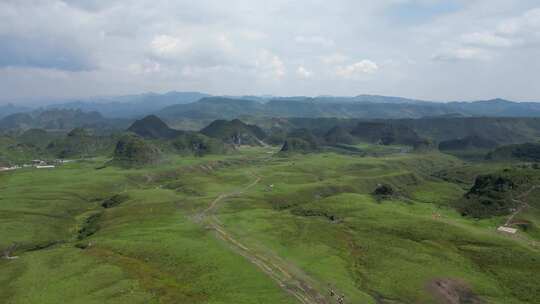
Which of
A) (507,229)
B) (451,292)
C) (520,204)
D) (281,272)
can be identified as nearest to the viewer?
(451,292)

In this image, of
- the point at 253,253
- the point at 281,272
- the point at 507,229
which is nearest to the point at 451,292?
the point at 281,272

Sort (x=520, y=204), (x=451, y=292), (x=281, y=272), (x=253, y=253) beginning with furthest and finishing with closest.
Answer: (x=520, y=204) < (x=253, y=253) < (x=281, y=272) < (x=451, y=292)

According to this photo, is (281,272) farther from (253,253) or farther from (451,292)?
(451,292)

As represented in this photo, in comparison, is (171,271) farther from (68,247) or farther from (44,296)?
(68,247)

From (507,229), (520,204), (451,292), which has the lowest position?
(451,292)

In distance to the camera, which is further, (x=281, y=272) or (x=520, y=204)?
(x=520, y=204)

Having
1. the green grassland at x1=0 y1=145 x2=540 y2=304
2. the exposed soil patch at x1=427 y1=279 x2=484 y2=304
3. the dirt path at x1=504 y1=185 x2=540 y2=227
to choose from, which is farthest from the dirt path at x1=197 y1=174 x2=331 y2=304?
the dirt path at x1=504 y1=185 x2=540 y2=227

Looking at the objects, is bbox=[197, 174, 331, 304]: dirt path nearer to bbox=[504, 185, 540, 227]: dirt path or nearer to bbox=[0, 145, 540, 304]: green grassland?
bbox=[0, 145, 540, 304]: green grassland

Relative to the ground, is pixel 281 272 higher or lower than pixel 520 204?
lower

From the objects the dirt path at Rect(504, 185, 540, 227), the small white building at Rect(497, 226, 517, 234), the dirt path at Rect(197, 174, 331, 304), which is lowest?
the dirt path at Rect(197, 174, 331, 304)
